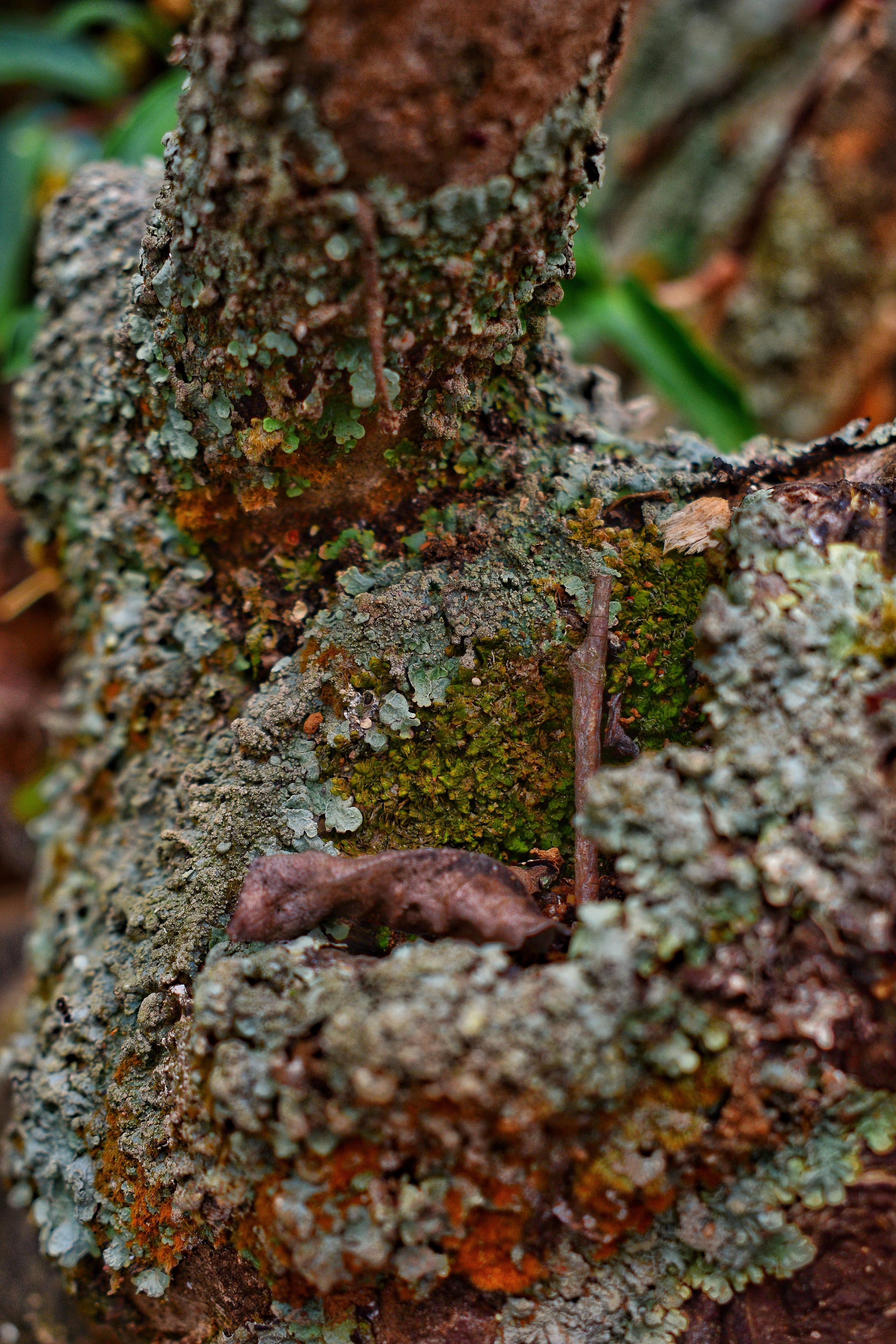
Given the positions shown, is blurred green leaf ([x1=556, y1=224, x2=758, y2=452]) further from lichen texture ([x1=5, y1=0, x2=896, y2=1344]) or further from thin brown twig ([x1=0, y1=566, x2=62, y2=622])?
thin brown twig ([x1=0, y1=566, x2=62, y2=622])

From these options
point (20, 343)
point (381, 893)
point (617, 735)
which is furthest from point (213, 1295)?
point (20, 343)

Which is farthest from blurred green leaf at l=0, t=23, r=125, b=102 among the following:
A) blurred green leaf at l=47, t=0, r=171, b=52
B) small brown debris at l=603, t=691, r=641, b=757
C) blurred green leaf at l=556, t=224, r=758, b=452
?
small brown debris at l=603, t=691, r=641, b=757

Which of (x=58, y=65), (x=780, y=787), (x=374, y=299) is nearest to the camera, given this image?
(x=780, y=787)

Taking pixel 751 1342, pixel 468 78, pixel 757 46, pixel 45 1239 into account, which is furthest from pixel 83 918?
pixel 757 46

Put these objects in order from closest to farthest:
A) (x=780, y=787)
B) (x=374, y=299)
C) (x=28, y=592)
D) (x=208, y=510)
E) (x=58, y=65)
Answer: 1. (x=780, y=787)
2. (x=374, y=299)
3. (x=208, y=510)
4. (x=28, y=592)
5. (x=58, y=65)

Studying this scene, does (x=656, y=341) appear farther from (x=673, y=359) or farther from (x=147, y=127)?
(x=147, y=127)

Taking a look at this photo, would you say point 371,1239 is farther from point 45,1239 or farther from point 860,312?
point 860,312

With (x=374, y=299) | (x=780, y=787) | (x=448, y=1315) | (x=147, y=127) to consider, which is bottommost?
(x=448, y=1315)
